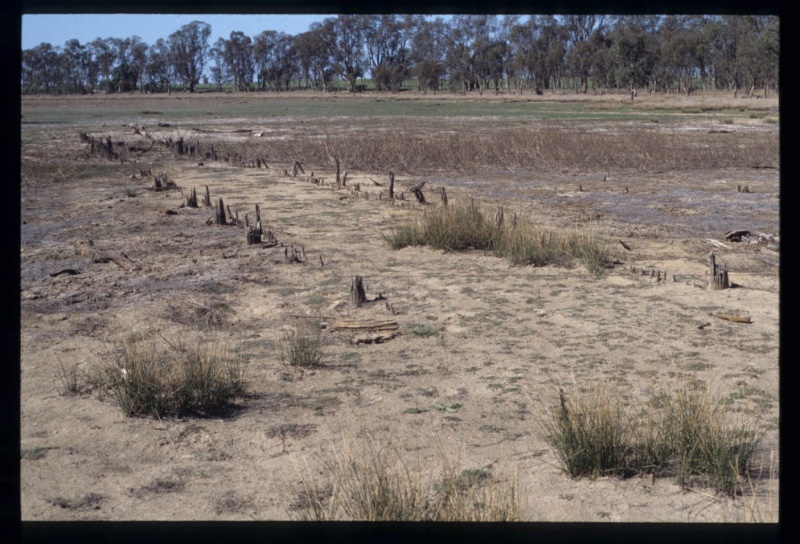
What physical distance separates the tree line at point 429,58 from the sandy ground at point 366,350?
7249 cm

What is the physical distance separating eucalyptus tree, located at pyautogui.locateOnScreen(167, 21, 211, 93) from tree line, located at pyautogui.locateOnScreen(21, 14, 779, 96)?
0.42 feet

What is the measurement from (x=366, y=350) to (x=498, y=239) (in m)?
4.62

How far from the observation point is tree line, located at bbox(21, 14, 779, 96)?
274 ft

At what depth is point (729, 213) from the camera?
16359 millimetres

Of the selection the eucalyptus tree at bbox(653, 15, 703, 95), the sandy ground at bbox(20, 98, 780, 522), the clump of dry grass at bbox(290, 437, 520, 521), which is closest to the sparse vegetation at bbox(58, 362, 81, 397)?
the sandy ground at bbox(20, 98, 780, 522)

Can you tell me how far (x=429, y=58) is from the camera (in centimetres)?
10231

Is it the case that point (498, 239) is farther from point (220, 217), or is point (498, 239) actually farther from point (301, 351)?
point (301, 351)

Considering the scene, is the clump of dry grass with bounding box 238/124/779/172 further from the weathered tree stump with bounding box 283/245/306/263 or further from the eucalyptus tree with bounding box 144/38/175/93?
the eucalyptus tree with bounding box 144/38/175/93

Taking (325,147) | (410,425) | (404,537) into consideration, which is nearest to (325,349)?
(410,425)

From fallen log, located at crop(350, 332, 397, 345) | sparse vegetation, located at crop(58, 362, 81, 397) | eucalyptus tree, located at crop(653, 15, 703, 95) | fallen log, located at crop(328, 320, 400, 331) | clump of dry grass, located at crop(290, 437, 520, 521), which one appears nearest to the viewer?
clump of dry grass, located at crop(290, 437, 520, 521)
